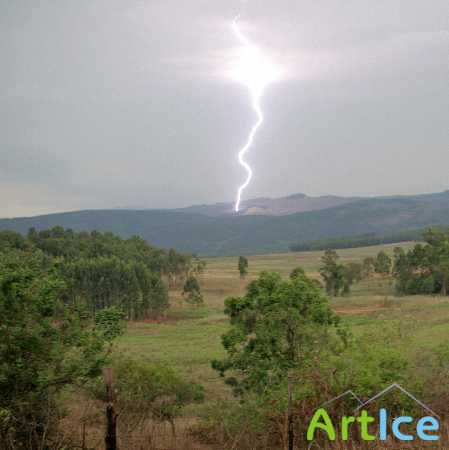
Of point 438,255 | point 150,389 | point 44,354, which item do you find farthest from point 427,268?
point 44,354

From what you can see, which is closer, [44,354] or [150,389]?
[44,354]

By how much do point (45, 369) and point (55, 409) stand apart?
3.26ft

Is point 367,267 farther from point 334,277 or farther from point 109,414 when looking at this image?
point 109,414

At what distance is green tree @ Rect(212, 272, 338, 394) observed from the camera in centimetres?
2052

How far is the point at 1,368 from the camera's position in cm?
1012

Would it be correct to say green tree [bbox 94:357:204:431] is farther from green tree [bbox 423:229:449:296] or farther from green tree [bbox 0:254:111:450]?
green tree [bbox 423:229:449:296]

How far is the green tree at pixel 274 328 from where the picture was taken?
2052cm

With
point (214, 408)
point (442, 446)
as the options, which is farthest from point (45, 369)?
point (442, 446)

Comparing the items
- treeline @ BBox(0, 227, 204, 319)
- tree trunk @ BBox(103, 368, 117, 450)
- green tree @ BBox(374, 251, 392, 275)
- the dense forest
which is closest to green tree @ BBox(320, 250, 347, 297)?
green tree @ BBox(374, 251, 392, 275)

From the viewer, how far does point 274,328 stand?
21.3 m

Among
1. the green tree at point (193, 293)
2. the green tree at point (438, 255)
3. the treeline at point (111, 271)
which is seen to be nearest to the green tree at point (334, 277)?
the green tree at point (438, 255)

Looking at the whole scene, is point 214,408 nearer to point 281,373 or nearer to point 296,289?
point 281,373
